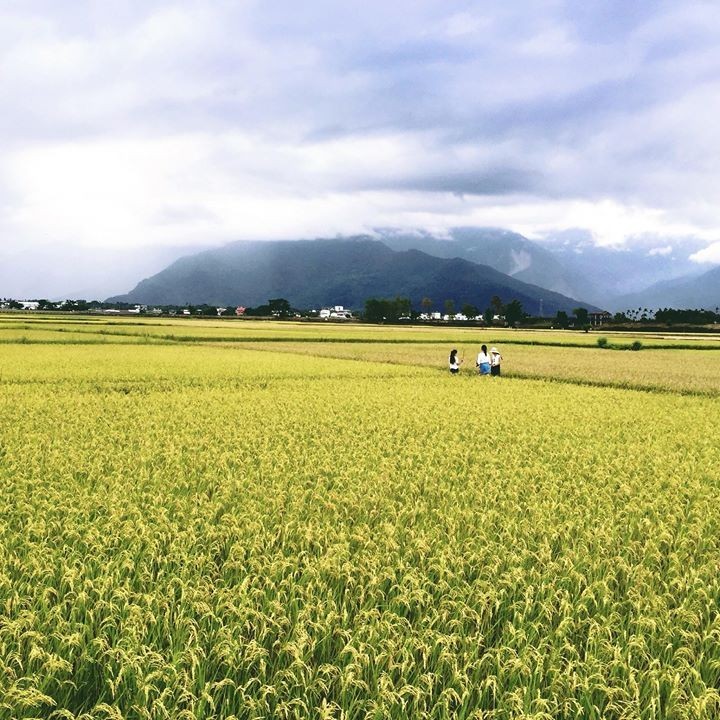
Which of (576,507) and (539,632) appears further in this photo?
(576,507)

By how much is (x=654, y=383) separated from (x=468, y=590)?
25.3m

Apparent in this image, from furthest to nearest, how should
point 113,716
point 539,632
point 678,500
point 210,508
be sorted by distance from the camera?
point 678,500 < point 210,508 < point 539,632 < point 113,716

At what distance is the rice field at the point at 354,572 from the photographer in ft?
12.3

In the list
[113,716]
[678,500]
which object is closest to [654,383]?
[678,500]

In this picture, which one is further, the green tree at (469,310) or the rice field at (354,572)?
the green tree at (469,310)

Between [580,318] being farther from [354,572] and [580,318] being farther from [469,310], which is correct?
[354,572]

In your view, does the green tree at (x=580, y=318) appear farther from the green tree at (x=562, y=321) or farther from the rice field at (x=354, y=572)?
the rice field at (x=354, y=572)

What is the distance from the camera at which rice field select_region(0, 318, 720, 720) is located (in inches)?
147

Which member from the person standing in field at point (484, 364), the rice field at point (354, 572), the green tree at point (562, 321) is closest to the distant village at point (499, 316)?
the green tree at point (562, 321)

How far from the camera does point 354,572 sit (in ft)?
17.9

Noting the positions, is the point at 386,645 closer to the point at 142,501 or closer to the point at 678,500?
the point at 142,501

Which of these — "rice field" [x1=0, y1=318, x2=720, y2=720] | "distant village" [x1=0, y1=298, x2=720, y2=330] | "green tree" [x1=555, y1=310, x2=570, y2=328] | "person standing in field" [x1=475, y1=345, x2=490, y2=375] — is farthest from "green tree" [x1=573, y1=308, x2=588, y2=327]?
"rice field" [x1=0, y1=318, x2=720, y2=720]

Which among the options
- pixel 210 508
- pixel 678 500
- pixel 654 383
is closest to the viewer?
pixel 210 508

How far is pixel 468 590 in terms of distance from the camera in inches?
197
